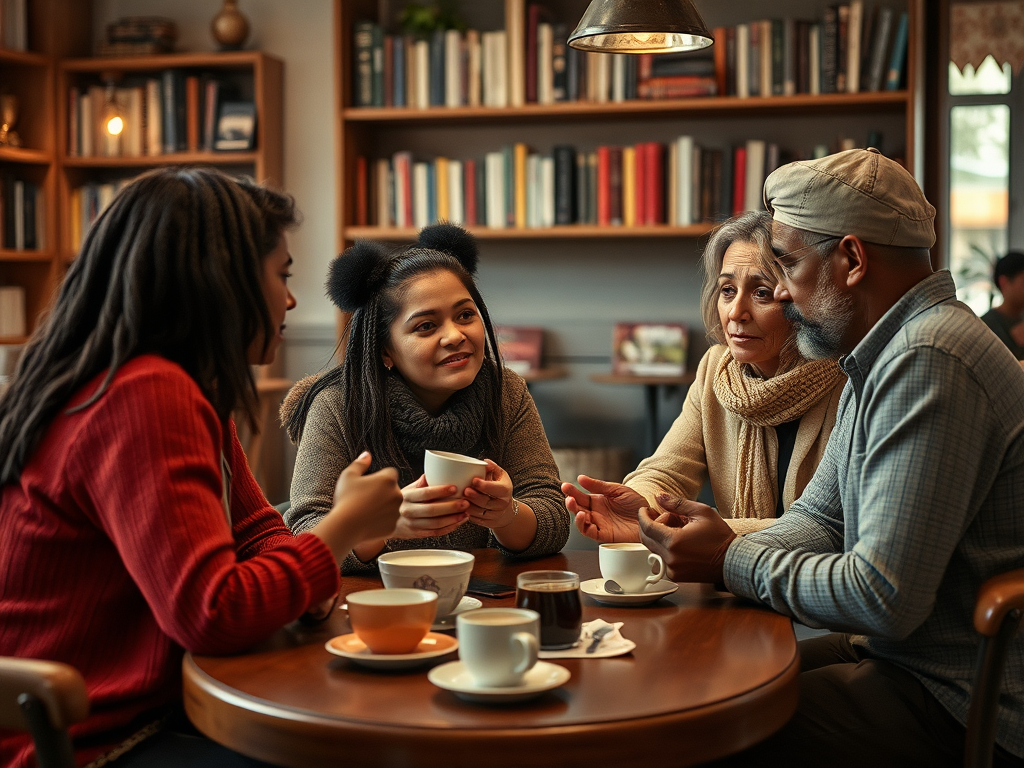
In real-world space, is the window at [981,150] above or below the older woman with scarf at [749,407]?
above

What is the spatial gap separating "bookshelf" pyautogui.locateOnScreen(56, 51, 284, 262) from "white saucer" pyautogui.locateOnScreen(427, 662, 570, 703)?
377 centimetres

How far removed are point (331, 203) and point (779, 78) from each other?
1997 millimetres

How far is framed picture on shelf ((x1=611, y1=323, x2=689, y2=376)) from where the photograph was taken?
4.49 metres

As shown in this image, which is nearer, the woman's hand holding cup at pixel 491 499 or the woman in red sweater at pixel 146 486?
the woman in red sweater at pixel 146 486

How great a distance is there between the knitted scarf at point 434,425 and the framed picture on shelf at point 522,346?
261cm

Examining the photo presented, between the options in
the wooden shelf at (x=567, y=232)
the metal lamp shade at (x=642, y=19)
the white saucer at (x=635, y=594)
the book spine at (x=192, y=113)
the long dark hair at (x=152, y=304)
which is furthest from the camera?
the book spine at (x=192, y=113)

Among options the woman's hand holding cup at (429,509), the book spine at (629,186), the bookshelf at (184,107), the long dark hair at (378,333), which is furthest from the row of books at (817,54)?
the woman's hand holding cup at (429,509)

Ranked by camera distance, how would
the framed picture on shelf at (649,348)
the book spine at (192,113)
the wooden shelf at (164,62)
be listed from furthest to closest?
the book spine at (192,113) < the wooden shelf at (164,62) < the framed picture on shelf at (649,348)

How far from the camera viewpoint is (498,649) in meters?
1.05

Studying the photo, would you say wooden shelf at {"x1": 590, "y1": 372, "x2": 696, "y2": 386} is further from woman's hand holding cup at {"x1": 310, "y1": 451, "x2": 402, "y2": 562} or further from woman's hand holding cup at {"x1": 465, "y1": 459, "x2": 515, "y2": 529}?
woman's hand holding cup at {"x1": 310, "y1": 451, "x2": 402, "y2": 562}

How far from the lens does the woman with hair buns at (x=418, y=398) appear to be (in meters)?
1.89

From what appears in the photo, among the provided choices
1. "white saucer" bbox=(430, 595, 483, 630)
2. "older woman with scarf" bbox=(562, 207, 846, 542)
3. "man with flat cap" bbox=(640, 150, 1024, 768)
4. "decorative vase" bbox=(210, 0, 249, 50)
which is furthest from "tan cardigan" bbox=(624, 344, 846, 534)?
"decorative vase" bbox=(210, 0, 249, 50)

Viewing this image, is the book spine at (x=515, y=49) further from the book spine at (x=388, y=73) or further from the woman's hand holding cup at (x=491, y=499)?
the woman's hand holding cup at (x=491, y=499)

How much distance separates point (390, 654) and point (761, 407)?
3.93 feet
